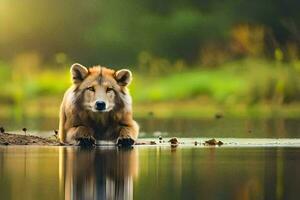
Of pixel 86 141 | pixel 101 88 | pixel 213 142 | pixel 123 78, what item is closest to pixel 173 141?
pixel 213 142

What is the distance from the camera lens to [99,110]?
9.07 meters

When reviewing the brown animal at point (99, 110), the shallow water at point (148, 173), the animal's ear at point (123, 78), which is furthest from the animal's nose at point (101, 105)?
the shallow water at point (148, 173)

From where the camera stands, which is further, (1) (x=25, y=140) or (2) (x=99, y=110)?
(1) (x=25, y=140)

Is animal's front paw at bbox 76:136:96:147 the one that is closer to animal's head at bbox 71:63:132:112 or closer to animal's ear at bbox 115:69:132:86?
animal's head at bbox 71:63:132:112

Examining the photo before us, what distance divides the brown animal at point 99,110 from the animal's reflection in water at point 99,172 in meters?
0.34

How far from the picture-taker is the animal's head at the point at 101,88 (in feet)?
29.7

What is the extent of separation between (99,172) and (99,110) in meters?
2.57

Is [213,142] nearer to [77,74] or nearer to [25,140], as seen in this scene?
[77,74]

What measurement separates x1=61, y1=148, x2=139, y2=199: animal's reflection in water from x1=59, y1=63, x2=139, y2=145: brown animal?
1.12ft

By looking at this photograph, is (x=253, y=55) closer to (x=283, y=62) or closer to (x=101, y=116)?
(x=283, y=62)

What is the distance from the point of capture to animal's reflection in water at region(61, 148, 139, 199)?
547 centimetres

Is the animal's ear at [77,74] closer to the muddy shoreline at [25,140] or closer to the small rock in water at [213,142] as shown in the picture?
the muddy shoreline at [25,140]

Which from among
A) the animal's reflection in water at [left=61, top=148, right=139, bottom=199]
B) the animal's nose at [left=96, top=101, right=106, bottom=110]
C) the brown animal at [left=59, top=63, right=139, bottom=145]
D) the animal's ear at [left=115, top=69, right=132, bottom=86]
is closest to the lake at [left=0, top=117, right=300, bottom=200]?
the animal's reflection in water at [left=61, top=148, right=139, bottom=199]

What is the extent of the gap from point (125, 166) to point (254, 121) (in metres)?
4.54
